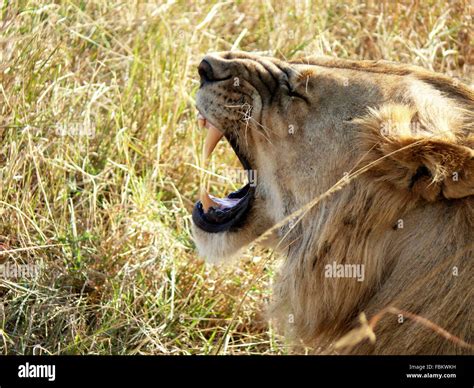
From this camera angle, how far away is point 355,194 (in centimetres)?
299

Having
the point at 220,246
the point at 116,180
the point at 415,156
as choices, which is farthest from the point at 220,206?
the point at 116,180

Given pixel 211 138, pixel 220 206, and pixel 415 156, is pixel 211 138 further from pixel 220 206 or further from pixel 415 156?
pixel 415 156

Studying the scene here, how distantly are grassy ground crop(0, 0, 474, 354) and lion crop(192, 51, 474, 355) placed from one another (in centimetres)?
64

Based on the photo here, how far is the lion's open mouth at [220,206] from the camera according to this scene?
3455mm

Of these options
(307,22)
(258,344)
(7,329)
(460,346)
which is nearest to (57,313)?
(7,329)

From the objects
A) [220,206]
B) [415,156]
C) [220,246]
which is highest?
[415,156]

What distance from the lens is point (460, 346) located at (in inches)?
112

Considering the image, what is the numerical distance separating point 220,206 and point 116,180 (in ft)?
3.92

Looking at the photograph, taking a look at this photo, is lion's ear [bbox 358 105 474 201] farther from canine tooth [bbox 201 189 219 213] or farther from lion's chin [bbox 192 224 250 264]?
canine tooth [bbox 201 189 219 213]

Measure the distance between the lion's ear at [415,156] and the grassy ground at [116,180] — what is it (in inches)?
41.0

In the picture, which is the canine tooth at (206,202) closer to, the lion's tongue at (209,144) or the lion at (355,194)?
the lion's tongue at (209,144)

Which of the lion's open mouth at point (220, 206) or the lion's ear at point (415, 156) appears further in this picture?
the lion's open mouth at point (220, 206)

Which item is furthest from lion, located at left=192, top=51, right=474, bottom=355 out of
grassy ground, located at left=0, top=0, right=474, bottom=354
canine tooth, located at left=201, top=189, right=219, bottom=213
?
grassy ground, located at left=0, top=0, right=474, bottom=354

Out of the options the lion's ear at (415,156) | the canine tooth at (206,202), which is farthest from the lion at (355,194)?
the canine tooth at (206,202)
